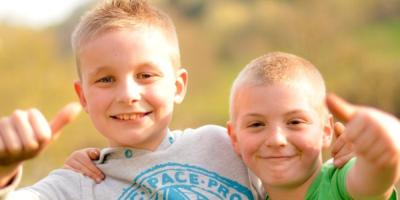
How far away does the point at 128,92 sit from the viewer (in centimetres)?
359

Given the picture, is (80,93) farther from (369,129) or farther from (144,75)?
(369,129)

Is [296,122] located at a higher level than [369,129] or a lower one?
lower

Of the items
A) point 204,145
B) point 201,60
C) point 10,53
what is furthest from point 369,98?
point 204,145

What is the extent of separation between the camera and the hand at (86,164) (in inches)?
149

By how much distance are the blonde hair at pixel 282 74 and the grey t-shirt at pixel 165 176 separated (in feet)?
1.02

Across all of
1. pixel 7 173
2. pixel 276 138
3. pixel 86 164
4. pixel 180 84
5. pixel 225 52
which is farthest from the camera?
pixel 225 52

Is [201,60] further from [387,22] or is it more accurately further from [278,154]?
[278,154]

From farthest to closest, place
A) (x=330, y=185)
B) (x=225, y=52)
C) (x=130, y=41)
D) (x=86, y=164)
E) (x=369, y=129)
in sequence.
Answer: (x=225, y=52) → (x=86, y=164) → (x=130, y=41) → (x=330, y=185) → (x=369, y=129)

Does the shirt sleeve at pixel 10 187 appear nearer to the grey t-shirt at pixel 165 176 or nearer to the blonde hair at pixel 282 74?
the grey t-shirt at pixel 165 176

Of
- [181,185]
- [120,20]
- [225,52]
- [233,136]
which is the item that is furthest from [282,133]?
[225,52]

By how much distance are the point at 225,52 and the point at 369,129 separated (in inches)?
1525

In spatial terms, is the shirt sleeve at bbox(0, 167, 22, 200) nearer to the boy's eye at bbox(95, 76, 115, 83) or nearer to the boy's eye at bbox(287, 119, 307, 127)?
the boy's eye at bbox(95, 76, 115, 83)

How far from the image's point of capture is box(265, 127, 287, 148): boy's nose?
132 inches

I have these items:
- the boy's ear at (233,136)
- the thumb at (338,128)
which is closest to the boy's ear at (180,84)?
the boy's ear at (233,136)
